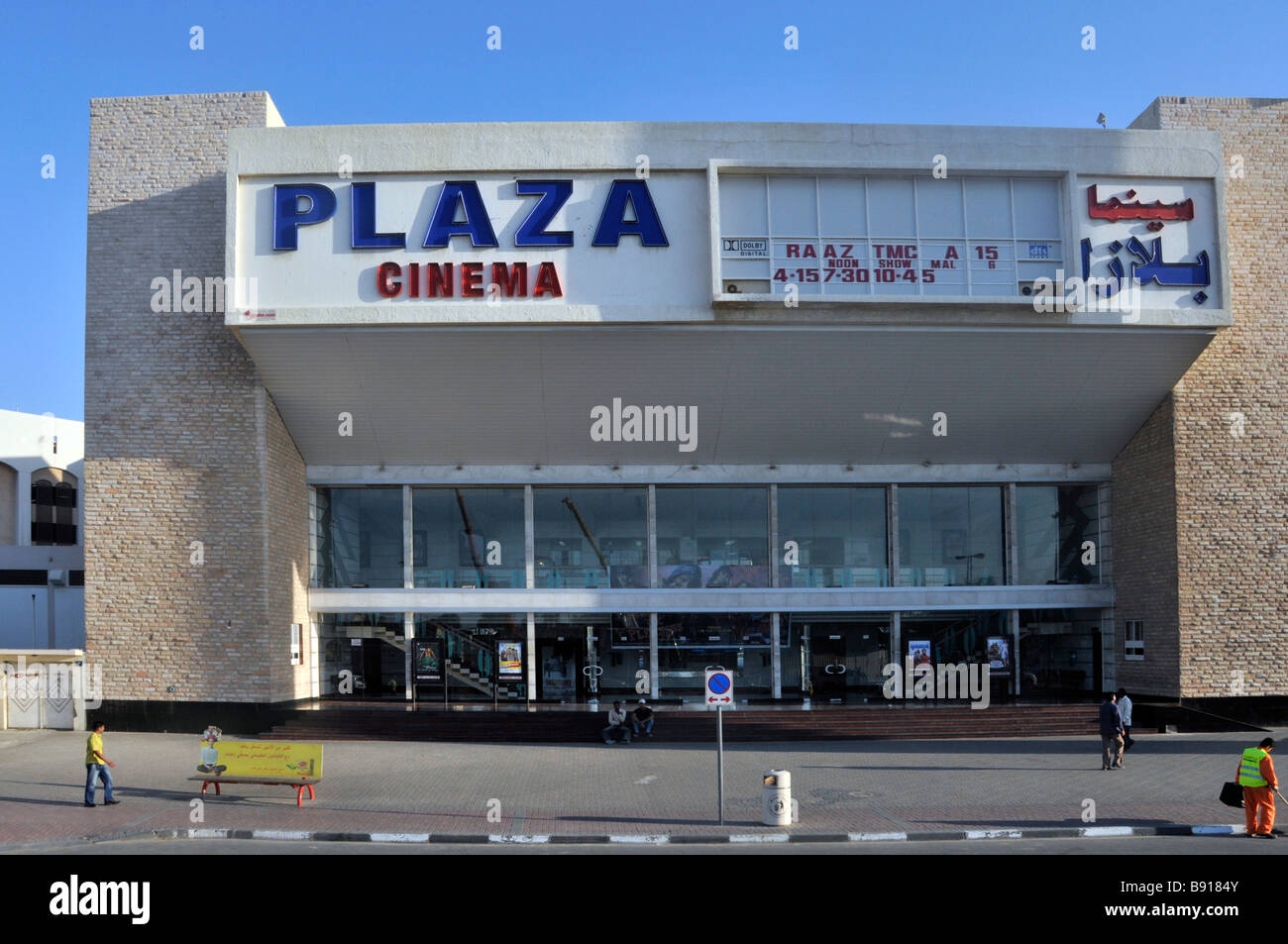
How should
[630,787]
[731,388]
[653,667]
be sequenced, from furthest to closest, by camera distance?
[653,667] → [731,388] → [630,787]

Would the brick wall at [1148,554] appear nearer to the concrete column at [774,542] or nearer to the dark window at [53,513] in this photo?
the concrete column at [774,542]

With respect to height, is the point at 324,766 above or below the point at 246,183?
below

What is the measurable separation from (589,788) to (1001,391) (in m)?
14.2

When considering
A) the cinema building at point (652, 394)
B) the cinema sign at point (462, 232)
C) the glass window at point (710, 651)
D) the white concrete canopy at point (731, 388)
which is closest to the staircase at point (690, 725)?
the cinema building at point (652, 394)

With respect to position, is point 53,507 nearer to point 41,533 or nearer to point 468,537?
point 41,533

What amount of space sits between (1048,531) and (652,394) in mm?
11911

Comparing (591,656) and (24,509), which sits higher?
(24,509)

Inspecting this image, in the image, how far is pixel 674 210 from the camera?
22.3 metres

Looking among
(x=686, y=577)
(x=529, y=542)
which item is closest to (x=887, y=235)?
(x=686, y=577)

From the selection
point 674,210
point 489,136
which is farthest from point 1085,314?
point 489,136

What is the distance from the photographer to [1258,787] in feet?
43.5

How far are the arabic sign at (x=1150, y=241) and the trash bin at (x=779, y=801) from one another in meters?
14.3

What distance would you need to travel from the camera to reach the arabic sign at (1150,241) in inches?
885

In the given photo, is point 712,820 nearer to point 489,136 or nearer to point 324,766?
point 324,766
